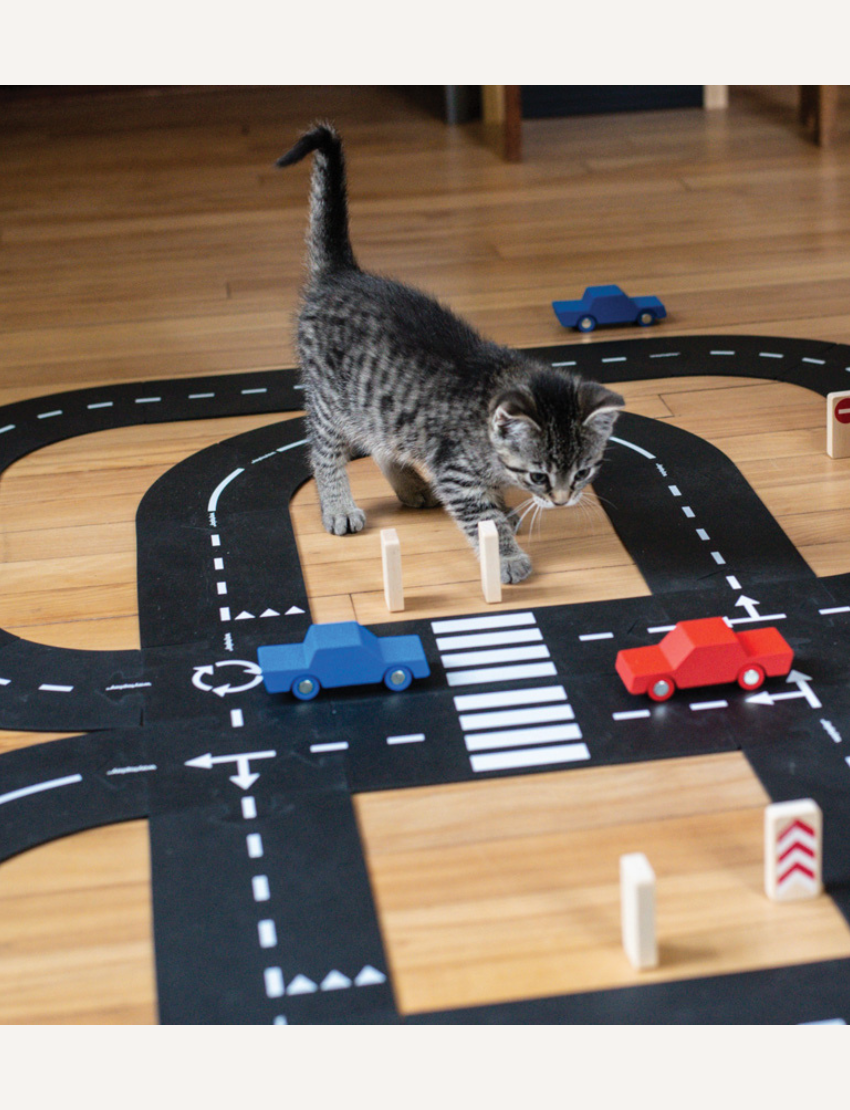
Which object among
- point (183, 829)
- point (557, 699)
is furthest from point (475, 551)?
point (183, 829)

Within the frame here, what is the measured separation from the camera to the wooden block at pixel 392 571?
7.85ft

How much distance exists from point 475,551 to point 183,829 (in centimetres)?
90

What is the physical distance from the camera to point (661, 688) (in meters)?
2.17

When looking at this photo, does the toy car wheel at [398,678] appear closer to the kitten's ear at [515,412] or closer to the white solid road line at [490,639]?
the white solid road line at [490,639]

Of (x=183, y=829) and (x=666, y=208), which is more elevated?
(x=666, y=208)

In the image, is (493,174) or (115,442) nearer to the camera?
(115,442)

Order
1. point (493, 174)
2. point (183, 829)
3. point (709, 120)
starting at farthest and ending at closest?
point (709, 120), point (493, 174), point (183, 829)

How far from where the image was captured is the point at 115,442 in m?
3.23

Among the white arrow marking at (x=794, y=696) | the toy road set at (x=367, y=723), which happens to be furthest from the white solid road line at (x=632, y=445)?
the white arrow marking at (x=794, y=696)

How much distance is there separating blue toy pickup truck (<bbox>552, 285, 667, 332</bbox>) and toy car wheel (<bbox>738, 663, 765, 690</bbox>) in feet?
5.47

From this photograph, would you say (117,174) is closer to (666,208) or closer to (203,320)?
(203,320)

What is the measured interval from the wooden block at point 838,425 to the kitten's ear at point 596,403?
693 millimetres

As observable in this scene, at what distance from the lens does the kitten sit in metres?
2.43

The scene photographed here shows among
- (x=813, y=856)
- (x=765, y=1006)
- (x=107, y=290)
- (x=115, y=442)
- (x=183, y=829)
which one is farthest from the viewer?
(x=107, y=290)
